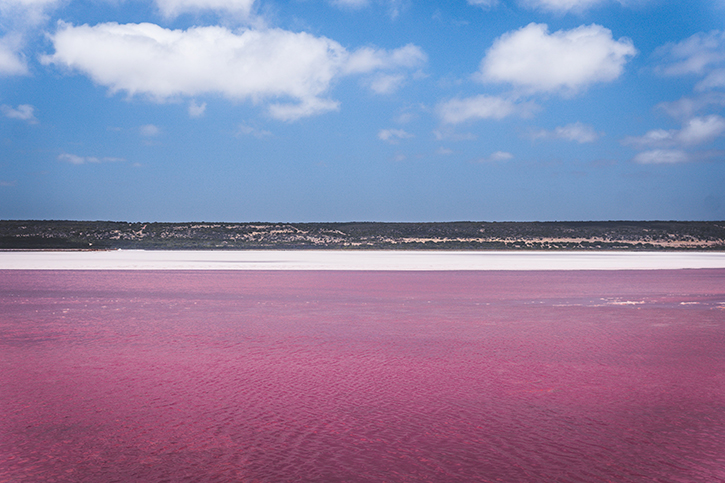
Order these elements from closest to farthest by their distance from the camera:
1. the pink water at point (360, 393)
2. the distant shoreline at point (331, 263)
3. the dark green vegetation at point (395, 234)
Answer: the pink water at point (360, 393), the distant shoreline at point (331, 263), the dark green vegetation at point (395, 234)

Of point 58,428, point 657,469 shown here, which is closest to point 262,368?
point 58,428

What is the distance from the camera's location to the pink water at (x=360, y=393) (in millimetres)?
4438

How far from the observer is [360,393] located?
250 inches

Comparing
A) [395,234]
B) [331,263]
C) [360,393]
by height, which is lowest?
[331,263]

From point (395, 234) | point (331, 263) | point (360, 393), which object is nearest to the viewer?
point (360, 393)

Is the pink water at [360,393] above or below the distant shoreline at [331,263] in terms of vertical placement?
above

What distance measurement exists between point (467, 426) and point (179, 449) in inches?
92.8

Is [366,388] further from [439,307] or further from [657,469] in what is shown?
[439,307]

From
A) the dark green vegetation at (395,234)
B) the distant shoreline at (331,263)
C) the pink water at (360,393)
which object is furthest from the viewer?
the dark green vegetation at (395,234)

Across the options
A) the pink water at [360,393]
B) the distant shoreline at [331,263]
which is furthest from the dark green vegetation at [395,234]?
the pink water at [360,393]

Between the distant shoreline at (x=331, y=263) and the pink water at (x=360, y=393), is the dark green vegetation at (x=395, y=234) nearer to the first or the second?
the distant shoreline at (x=331, y=263)

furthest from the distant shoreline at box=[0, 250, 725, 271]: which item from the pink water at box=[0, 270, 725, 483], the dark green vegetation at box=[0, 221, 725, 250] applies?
the dark green vegetation at box=[0, 221, 725, 250]

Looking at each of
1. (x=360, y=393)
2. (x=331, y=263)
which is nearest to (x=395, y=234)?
(x=331, y=263)

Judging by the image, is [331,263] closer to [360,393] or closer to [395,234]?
[360,393]
